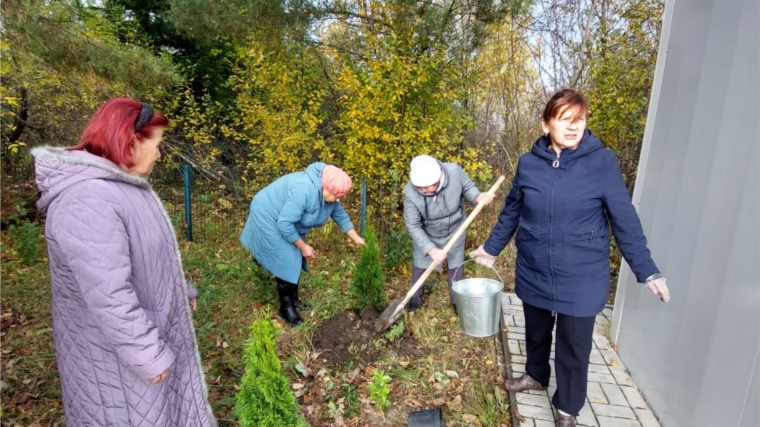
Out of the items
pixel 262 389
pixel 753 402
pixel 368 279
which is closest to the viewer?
pixel 753 402

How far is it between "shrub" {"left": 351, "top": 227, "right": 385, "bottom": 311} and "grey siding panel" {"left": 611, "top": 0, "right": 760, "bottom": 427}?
82.5 inches

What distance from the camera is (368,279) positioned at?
12.8ft

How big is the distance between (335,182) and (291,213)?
0.43 metres

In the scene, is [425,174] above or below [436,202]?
above

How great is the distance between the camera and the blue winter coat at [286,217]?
3366mm

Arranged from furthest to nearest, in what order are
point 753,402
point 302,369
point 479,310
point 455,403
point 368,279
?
point 368,279
point 302,369
point 479,310
point 455,403
point 753,402

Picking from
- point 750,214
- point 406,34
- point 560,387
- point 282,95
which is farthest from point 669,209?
point 282,95

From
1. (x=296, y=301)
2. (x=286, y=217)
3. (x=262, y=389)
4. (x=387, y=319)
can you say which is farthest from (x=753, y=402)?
(x=296, y=301)

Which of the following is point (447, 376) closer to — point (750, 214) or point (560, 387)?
point (560, 387)

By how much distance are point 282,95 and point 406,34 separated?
6.56ft

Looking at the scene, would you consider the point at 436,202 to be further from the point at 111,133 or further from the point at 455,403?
the point at 111,133

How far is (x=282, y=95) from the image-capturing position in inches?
236

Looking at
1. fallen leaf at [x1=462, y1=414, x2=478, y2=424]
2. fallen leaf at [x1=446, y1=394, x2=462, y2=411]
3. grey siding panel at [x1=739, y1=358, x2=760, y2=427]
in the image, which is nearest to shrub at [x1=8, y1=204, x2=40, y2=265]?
fallen leaf at [x1=446, y1=394, x2=462, y2=411]

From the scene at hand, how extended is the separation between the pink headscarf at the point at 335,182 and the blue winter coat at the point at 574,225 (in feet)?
4.78
